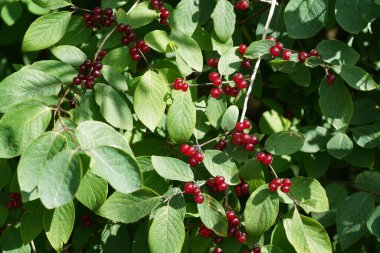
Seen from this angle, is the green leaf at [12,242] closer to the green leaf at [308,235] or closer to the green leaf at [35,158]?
the green leaf at [35,158]

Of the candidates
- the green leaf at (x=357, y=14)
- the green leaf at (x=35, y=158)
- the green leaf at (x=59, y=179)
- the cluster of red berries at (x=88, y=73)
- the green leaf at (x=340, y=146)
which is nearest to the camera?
the green leaf at (x=59, y=179)

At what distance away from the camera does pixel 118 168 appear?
4.34 feet

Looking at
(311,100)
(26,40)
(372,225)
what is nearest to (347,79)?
(372,225)

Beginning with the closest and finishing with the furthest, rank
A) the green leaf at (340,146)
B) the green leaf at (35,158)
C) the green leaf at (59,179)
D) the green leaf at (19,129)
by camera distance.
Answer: the green leaf at (59,179)
the green leaf at (35,158)
the green leaf at (19,129)
the green leaf at (340,146)

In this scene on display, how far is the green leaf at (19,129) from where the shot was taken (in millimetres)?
1531

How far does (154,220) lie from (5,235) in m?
0.66

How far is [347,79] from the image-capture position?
179 cm

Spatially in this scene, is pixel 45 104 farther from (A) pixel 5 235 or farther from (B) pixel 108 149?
(A) pixel 5 235

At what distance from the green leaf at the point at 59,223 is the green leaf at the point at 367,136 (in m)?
1.11

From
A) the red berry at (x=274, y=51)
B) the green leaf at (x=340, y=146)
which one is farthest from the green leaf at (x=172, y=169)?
the green leaf at (x=340, y=146)

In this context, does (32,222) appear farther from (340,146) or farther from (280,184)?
(340,146)

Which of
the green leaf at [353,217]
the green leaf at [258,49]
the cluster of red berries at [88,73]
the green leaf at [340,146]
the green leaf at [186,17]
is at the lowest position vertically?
the green leaf at [353,217]

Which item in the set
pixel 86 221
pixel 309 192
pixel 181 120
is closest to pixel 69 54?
pixel 181 120

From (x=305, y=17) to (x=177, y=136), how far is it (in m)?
0.59
